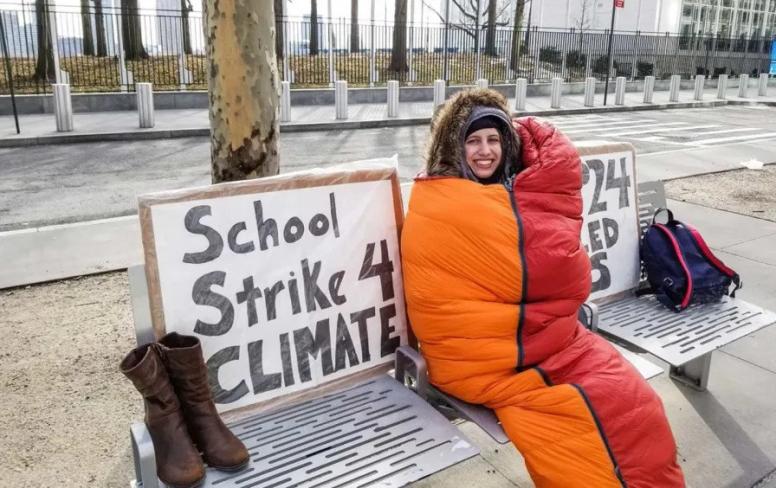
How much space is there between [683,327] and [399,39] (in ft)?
72.3

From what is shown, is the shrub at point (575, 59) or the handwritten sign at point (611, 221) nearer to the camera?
the handwritten sign at point (611, 221)

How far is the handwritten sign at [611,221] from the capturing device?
384 centimetres

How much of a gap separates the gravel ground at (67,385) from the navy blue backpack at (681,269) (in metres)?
2.93

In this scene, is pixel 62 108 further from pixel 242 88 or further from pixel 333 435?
pixel 333 435

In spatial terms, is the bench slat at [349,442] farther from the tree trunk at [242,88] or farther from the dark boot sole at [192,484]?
the tree trunk at [242,88]

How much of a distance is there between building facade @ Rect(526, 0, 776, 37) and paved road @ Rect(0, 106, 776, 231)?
32.2 m

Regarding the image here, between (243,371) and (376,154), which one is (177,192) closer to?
(243,371)

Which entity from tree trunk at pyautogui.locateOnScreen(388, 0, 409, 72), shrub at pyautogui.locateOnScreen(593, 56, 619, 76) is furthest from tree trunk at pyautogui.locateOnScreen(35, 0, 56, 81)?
shrub at pyautogui.locateOnScreen(593, 56, 619, 76)

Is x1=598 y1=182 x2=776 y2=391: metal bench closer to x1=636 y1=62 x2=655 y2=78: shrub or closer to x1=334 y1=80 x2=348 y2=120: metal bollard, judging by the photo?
x1=334 y1=80 x2=348 y2=120: metal bollard

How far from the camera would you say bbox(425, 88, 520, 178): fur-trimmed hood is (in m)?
2.88

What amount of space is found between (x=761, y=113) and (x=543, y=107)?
753 cm

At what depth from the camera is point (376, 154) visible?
12.2m

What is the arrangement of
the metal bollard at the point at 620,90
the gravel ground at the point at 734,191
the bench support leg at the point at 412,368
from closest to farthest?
1. the bench support leg at the point at 412,368
2. the gravel ground at the point at 734,191
3. the metal bollard at the point at 620,90

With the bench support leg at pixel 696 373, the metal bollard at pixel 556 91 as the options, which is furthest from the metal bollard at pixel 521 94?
the bench support leg at pixel 696 373
